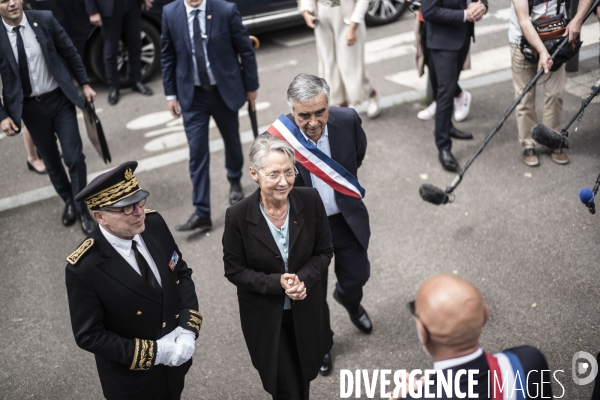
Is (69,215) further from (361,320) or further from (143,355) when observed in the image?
(143,355)

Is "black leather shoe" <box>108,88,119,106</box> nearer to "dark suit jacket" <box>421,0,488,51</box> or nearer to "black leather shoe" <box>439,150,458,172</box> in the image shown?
"dark suit jacket" <box>421,0,488,51</box>

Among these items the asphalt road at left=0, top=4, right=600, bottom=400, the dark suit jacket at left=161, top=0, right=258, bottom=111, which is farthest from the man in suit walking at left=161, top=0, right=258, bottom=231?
the asphalt road at left=0, top=4, right=600, bottom=400

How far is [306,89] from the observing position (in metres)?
3.63

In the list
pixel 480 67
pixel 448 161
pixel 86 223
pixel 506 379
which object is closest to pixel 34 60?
pixel 86 223

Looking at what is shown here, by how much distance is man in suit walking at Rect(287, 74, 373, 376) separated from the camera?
3.66 meters

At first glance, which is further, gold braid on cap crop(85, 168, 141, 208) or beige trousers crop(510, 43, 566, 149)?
beige trousers crop(510, 43, 566, 149)

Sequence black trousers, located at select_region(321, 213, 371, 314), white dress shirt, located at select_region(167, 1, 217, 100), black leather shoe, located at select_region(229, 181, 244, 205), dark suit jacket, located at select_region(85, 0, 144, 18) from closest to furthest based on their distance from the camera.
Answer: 1. black trousers, located at select_region(321, 213, 371, 314)
2. white dress shirt, located at select_region(167, 1, 217, 100)
3. black leather shoe, located at select_region(229, 181, 244, 205)
4. dark suit jacket, located at select_region(85, 0, 144, 18)

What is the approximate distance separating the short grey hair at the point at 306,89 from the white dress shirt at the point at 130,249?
122cm

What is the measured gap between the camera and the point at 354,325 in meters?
4.54

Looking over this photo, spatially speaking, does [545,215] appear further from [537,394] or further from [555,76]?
[537,394]

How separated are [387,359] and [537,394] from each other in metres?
2.07

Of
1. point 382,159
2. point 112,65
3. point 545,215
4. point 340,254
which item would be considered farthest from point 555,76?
point 112,65

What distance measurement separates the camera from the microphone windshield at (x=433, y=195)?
5402 mm

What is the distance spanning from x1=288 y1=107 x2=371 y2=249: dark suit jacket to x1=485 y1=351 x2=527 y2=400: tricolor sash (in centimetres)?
180
